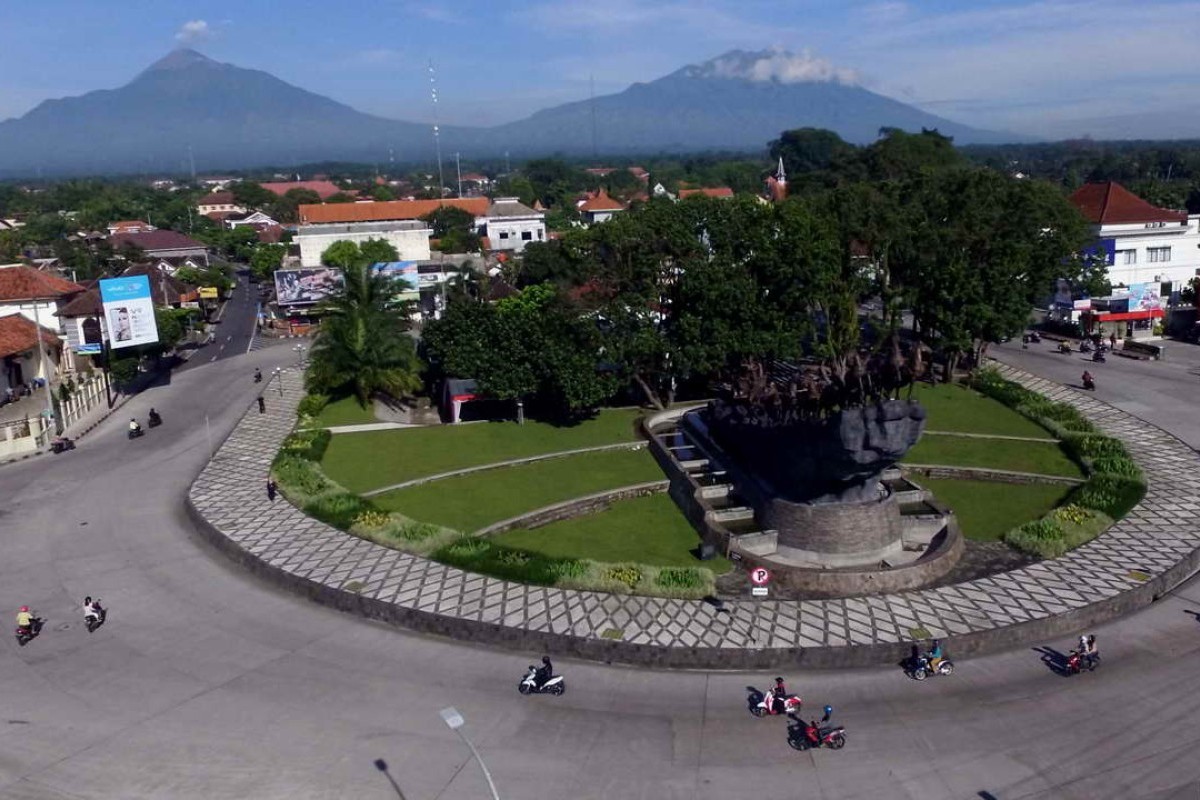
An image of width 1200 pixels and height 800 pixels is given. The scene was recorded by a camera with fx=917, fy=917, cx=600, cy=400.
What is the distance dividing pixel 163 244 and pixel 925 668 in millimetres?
84623

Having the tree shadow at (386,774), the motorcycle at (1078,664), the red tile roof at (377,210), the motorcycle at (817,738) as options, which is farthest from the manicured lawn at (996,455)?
the red tile roof at (377,210)

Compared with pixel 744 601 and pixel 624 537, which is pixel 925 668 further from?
pixel 624 537

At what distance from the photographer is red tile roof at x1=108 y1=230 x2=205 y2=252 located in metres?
84.3

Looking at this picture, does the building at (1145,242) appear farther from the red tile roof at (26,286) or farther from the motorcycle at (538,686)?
the red tile roof at (26,286)

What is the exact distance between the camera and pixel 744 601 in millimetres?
20547

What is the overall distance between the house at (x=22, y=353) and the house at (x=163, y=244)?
4293 cm

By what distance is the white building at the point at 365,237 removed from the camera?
70.6 meters

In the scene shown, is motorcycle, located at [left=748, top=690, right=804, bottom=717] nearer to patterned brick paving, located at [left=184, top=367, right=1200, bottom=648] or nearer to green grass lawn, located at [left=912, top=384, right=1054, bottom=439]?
patterned brick paving, located at [left=184, top=367, right=1200, bottom=648]

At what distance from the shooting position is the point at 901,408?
19.9 metres

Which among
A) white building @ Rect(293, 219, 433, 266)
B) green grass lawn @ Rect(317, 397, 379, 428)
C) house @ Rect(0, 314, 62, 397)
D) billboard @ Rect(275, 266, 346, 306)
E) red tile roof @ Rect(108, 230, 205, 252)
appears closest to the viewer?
green grass lawn @ Rect(317, 397, 379, 428)

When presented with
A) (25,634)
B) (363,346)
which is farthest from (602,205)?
(25,634)

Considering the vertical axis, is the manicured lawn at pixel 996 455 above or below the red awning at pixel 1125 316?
below

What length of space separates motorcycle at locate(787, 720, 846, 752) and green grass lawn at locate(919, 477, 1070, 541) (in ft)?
34.3

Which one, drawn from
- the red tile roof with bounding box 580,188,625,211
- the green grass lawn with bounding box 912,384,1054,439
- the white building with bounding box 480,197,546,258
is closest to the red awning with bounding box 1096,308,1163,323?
the green grass lawn with bounding box 912,384,1054,439
